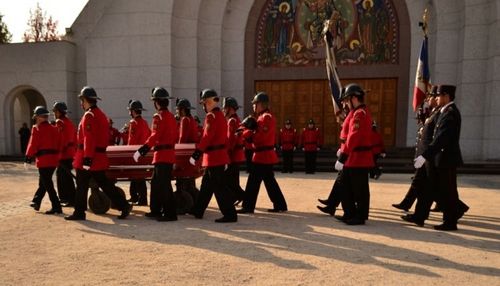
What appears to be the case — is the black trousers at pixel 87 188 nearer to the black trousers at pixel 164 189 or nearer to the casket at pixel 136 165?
the casket at pixel 136 165

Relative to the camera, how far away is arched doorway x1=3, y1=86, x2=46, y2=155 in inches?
644

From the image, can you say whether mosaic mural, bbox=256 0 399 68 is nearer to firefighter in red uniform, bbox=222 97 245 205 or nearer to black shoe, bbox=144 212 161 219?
firefighter in red uniform, bbox=222 97 245 205

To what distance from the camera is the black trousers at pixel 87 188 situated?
18.0 ft

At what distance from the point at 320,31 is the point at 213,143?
433 inches

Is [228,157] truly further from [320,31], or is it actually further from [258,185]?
[320,31]

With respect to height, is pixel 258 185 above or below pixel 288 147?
below

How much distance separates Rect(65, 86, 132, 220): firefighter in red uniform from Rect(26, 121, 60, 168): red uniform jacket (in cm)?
74

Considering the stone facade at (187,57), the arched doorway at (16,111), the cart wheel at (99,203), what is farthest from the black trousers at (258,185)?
the arched doorway at (16,111)

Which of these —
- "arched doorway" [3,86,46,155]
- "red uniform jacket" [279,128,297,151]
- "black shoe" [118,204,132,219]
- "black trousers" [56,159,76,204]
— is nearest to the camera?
"black shoe" [118,204,132,219]

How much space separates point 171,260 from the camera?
12.4ft

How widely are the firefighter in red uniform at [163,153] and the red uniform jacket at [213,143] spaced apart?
1.58 ft

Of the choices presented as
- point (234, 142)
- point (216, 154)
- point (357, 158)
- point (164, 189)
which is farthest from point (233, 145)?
point (357, 158)

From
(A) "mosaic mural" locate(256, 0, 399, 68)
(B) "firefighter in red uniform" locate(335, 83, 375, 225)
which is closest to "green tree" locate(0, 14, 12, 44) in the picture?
(A) "mosaic mural" locate(256, 0, 399, 68)

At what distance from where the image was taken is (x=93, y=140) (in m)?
5.41
